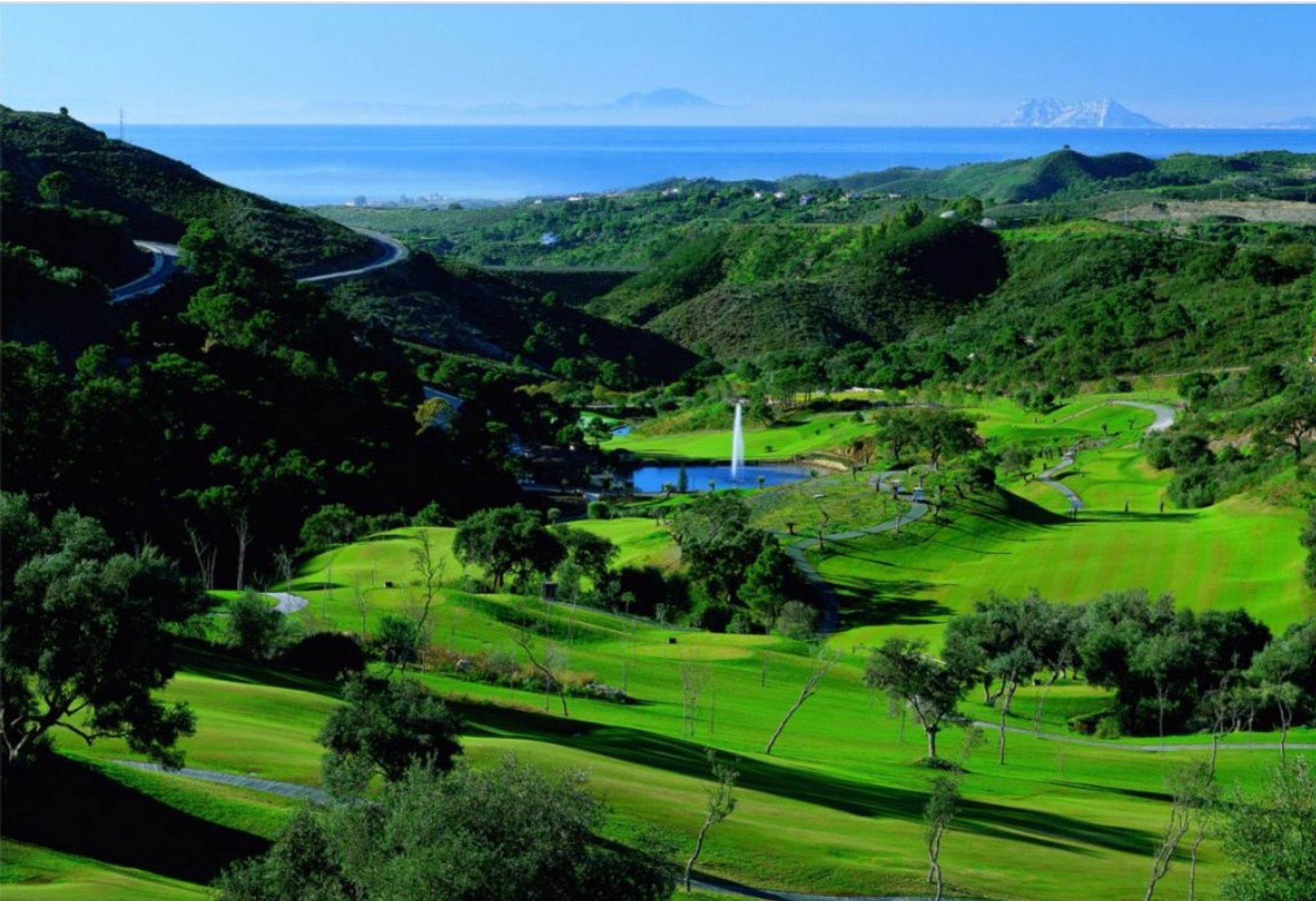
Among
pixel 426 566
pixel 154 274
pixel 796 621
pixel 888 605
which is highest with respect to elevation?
pixel 154 274

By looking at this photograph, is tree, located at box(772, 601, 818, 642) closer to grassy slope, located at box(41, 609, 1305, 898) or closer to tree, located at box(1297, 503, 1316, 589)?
grassy slope, located at box(41, 609, 1305, 898)

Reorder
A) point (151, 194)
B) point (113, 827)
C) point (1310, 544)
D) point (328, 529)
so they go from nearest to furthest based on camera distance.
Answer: point (113, 827)
point (1310, 544)
point (328, 529)
point (151, 194)

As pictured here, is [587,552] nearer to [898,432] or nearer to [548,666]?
[548,666]

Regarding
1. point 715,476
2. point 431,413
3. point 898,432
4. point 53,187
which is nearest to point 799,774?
point 898,432

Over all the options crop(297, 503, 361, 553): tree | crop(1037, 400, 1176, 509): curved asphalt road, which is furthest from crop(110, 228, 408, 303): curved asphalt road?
crop(1037, 400, 1176, 509): curved asphalt road

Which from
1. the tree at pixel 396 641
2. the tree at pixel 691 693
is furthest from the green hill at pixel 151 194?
the tree at pixel 691 693

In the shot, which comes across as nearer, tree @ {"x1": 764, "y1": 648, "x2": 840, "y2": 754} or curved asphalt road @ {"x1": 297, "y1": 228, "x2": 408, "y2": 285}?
tree @ {"x1": 764, "y1": 648, "x2": 840, "y2": 754}

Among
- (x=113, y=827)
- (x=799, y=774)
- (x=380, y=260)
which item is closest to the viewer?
(x=113, y=827)
